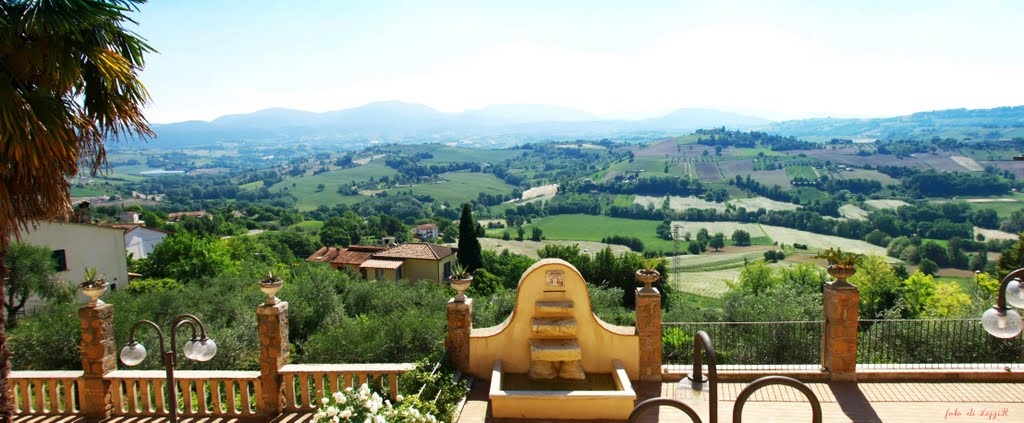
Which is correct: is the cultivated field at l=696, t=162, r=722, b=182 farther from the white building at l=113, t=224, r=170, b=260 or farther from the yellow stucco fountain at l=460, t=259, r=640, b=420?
the yellow stucco fountain at l=460, t=259, r=640, b=420

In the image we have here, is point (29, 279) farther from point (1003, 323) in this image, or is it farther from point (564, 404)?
point (1003, 323)

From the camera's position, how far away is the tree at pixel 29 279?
22.4 meters

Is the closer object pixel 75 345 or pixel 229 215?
pixel 75 345

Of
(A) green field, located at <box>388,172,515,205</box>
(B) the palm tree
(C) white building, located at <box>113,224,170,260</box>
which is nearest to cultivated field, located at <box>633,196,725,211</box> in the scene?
(A) green field, located at <box>388,172,515,205</box>

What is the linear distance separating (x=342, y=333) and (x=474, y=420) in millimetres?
5998

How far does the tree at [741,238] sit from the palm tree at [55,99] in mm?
88676

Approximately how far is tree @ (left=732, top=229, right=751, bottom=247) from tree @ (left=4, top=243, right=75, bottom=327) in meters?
81.6

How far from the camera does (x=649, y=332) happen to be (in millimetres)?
9594

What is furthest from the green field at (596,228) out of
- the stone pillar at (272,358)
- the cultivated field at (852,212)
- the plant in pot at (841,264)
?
the stone pillar at (272,358)

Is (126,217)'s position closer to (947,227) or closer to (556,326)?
(556,326)

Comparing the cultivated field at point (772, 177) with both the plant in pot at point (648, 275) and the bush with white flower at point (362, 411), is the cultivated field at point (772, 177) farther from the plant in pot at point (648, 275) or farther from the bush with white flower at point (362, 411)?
the bush with white flower at point (362, 411)

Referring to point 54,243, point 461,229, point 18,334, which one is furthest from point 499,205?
point 18,334

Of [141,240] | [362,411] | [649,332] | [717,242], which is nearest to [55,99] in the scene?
[362,411]

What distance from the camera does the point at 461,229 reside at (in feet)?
137
